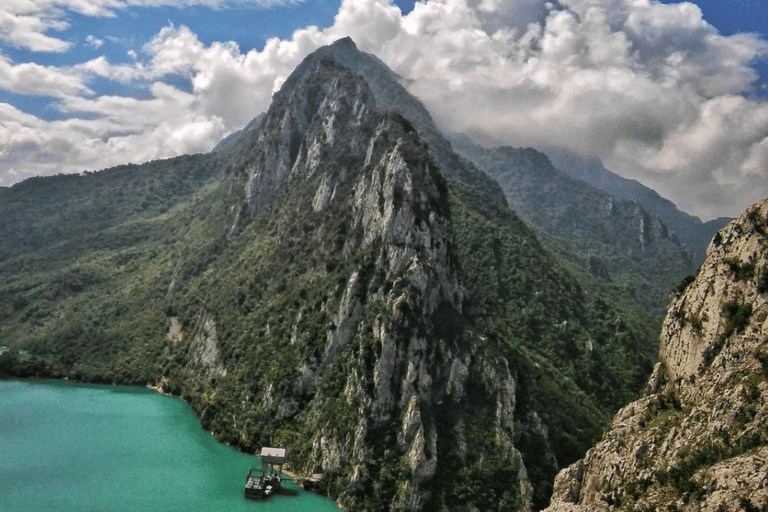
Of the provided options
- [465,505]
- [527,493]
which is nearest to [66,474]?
[465,505]

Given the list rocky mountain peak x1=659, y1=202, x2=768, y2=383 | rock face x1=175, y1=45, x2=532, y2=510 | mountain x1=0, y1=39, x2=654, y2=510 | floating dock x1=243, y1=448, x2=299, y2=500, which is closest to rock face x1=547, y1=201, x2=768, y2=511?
rocky mountain peak x1=659, y1=202, x2=768, y2=383

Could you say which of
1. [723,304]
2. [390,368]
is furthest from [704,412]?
[390,368]

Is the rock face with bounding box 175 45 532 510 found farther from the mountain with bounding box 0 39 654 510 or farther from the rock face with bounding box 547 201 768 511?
the rock face with bounding box 547 201 768 511

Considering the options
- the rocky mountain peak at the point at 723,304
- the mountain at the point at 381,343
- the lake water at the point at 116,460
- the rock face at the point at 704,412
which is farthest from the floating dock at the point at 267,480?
the rocky mountain peak at the point at 723,304

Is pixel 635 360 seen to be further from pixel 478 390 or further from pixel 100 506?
pixel 100 506

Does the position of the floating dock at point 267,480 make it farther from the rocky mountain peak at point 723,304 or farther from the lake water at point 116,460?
the rocky mountain peak at point 723,304

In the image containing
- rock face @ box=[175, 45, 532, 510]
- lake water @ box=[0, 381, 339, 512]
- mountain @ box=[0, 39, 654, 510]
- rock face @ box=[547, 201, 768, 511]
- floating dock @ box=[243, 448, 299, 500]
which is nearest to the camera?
Answer: rock face @ box=[547, 201, 768, 511]
